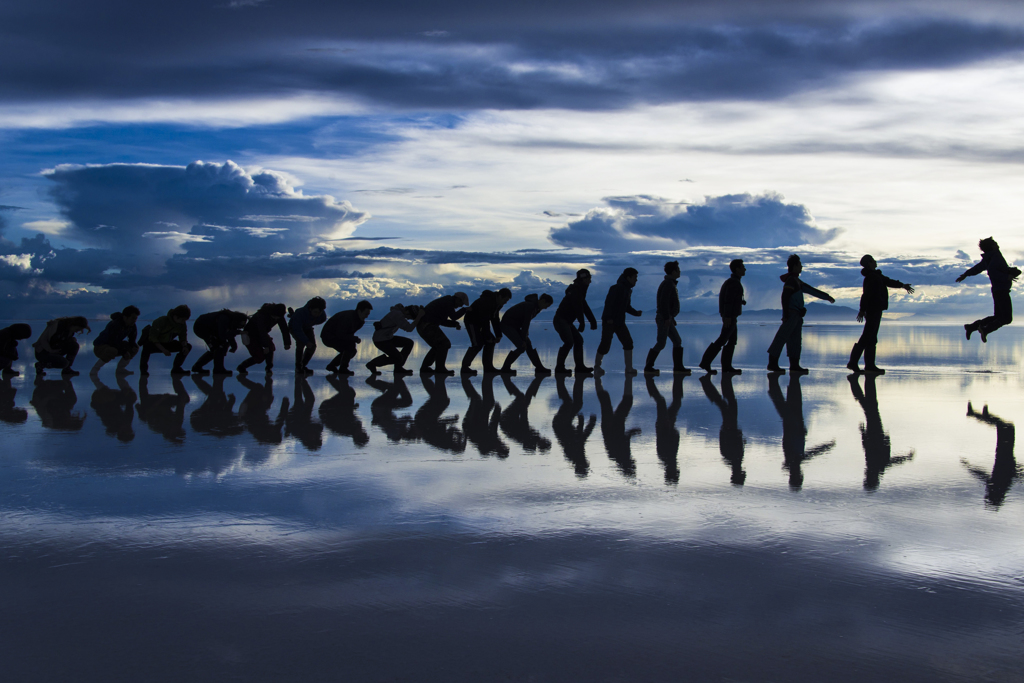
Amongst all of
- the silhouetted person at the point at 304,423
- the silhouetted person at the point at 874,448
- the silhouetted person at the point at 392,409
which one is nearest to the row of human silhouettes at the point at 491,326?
the silhouetted person at the point at 392,409

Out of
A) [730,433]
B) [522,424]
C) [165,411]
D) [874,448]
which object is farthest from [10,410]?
[874,448]

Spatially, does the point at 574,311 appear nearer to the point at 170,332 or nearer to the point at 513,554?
the point at 170,332

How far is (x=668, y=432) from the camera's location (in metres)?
7.16

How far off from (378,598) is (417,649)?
0.44 meters

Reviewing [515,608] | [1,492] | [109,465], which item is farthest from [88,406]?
[515,608]

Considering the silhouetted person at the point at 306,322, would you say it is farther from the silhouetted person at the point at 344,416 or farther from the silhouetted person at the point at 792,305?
the silhouetted person at the point at 792,305

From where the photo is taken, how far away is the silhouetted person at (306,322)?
49.5ft

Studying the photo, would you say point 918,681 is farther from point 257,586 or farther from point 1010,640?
point 257,586

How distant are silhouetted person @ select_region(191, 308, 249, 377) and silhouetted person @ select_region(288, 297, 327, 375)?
990 mm

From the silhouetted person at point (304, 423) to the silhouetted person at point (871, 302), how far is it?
9.14 metres

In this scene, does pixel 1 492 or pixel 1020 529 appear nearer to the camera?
pixel 1020 529

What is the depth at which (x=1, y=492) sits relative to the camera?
4746mm

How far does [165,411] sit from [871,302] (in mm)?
11174

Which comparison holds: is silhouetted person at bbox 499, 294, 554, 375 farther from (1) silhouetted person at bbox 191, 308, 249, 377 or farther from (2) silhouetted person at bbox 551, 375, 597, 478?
(1) silhouetted person at bbox 191, 308, 249, 377
